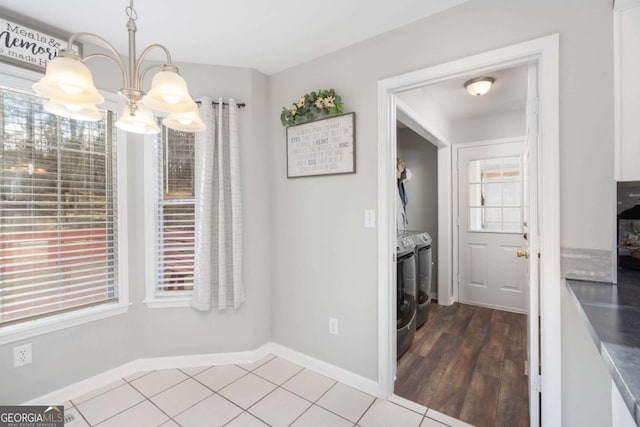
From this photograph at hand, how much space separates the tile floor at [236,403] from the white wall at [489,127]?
10.3 feet

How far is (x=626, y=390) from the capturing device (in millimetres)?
540

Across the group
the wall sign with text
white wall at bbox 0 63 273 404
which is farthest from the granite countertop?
the wall sign with text

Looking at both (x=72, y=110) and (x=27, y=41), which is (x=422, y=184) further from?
(x=27, y=41)

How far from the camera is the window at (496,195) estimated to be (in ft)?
11.5

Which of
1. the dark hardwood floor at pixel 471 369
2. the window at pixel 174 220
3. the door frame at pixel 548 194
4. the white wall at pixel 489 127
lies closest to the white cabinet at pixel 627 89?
the door frame at pixel 548 194

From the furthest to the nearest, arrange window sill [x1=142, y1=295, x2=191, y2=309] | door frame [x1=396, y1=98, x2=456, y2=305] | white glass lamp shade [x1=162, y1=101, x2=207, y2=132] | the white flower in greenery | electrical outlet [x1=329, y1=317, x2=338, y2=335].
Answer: door frame [x1=396, y1=98, x2=456, y2=305] < window sill [x1=142, y1=295, x2=191, y2=309] < electrical outlet [x1=329, y1=317, x2=338, y2=335] < the white flower in greenery < white glass lamp shade [x1=162, y1=101, x2=207, y2=132]

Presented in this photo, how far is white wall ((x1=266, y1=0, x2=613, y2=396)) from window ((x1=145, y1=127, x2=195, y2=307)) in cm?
69

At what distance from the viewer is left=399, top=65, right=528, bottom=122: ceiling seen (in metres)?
2.57

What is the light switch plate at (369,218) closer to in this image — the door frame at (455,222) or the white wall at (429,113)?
the white wall at (429,113)

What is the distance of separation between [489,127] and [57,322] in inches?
177

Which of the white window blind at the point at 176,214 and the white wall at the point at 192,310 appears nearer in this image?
the white wall at the point at 192,310

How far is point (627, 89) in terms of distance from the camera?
1.26m

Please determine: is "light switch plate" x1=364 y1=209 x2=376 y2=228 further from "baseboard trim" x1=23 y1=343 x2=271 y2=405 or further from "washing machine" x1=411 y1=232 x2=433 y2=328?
"baseboard trim" x1=23 y1=343 x2=271 y2=405

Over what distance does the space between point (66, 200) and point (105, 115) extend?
671 mm
